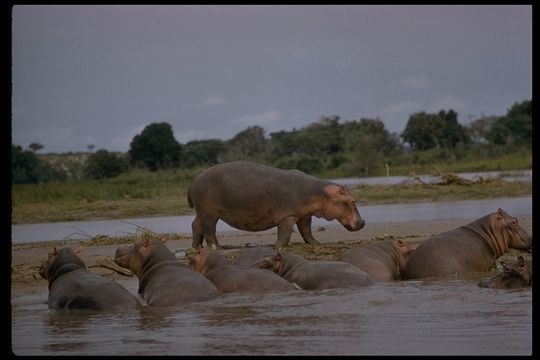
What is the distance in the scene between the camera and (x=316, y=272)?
845cm

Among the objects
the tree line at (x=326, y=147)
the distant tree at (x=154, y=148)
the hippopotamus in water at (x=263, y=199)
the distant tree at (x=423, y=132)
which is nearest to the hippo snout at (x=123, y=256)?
the hippopotamus in water at (x=263, y=199)

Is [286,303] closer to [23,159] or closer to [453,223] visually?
[453,223]

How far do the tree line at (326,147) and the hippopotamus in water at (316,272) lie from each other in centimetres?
2709

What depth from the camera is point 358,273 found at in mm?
8328

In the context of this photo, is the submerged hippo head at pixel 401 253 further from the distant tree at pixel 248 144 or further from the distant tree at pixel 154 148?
the distant tree at pixel 154 148

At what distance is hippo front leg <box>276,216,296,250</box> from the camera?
11711 millimetres

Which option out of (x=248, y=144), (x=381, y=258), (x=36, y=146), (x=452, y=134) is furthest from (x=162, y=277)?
(x=36, y=146)

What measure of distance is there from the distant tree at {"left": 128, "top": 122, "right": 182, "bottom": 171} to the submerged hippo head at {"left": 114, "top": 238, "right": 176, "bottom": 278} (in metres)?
34.0

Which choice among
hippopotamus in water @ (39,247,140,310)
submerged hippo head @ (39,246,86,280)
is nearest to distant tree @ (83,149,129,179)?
submerged hippo head @ (39,246,86,280)

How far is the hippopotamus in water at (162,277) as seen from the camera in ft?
25.6

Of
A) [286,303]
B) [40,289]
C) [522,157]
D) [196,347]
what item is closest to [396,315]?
[286,303]

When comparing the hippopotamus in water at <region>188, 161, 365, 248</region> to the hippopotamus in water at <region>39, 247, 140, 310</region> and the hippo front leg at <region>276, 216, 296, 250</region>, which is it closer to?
the hippo front leg at <region>276, 216, 296, 250</region>

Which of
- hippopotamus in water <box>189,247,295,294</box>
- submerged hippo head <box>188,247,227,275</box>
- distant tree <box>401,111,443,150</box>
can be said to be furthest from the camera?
distant tree <box>401,111,443,150</box>

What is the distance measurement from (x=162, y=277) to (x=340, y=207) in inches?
165
